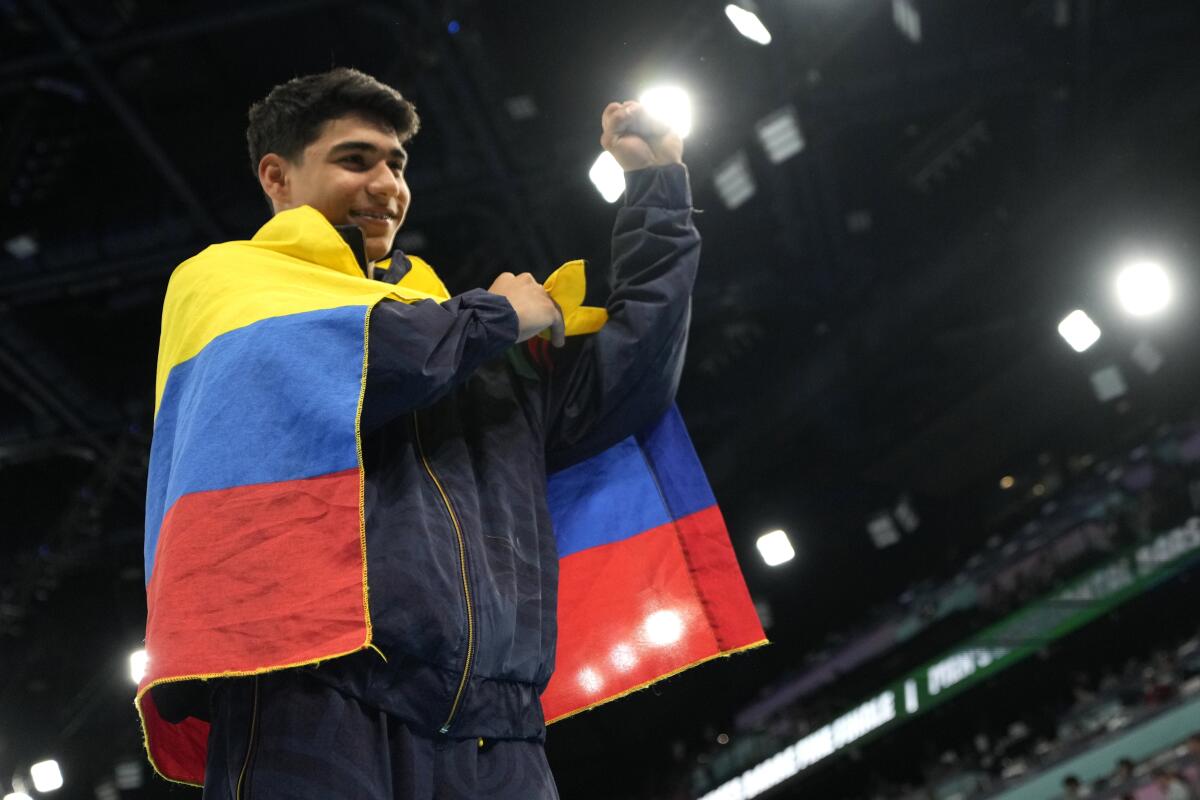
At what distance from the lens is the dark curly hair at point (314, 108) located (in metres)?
1.96

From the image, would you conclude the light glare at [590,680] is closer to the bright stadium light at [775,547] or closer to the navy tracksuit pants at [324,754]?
the navy tracksuit pants at [324,754]

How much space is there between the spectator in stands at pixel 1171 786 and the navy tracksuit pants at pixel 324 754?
7553 millimetres

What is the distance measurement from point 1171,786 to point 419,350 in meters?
7.89

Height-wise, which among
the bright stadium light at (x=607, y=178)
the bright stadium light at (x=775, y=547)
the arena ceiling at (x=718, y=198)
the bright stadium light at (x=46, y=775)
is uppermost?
the arena ceiling at (x=718, y=198)

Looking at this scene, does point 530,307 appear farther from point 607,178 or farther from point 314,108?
point 607,178

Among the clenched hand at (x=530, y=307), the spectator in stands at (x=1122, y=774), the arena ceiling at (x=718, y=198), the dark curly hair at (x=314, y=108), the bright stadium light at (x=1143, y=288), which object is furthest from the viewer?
the spectator in stands at (x=1122, y=774)

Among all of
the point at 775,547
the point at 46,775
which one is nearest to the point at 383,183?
the point at 775,547

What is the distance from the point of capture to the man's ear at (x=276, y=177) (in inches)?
77.9

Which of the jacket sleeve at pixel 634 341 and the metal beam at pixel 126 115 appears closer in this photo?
the jacket sleeve at pixel 634 341

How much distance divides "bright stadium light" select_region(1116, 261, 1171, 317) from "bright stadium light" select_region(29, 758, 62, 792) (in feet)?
29.7

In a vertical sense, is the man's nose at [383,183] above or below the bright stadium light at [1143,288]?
below

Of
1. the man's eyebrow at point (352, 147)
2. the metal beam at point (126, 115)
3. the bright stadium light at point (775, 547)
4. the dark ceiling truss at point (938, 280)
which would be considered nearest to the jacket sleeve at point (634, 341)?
the man's eyebrow at point (352, 147)

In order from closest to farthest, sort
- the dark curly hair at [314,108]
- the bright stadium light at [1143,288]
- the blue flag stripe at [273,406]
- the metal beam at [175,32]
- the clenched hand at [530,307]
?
1. the blue flag stripe at [273,406]
2. the clenched hand at [530,307]
3. the dark curly hair at [314,108]
4. the metal beam at [175,32]
5. the bright stadium light at [1143,288]

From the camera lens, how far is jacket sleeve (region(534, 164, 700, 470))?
1858 millimetres
